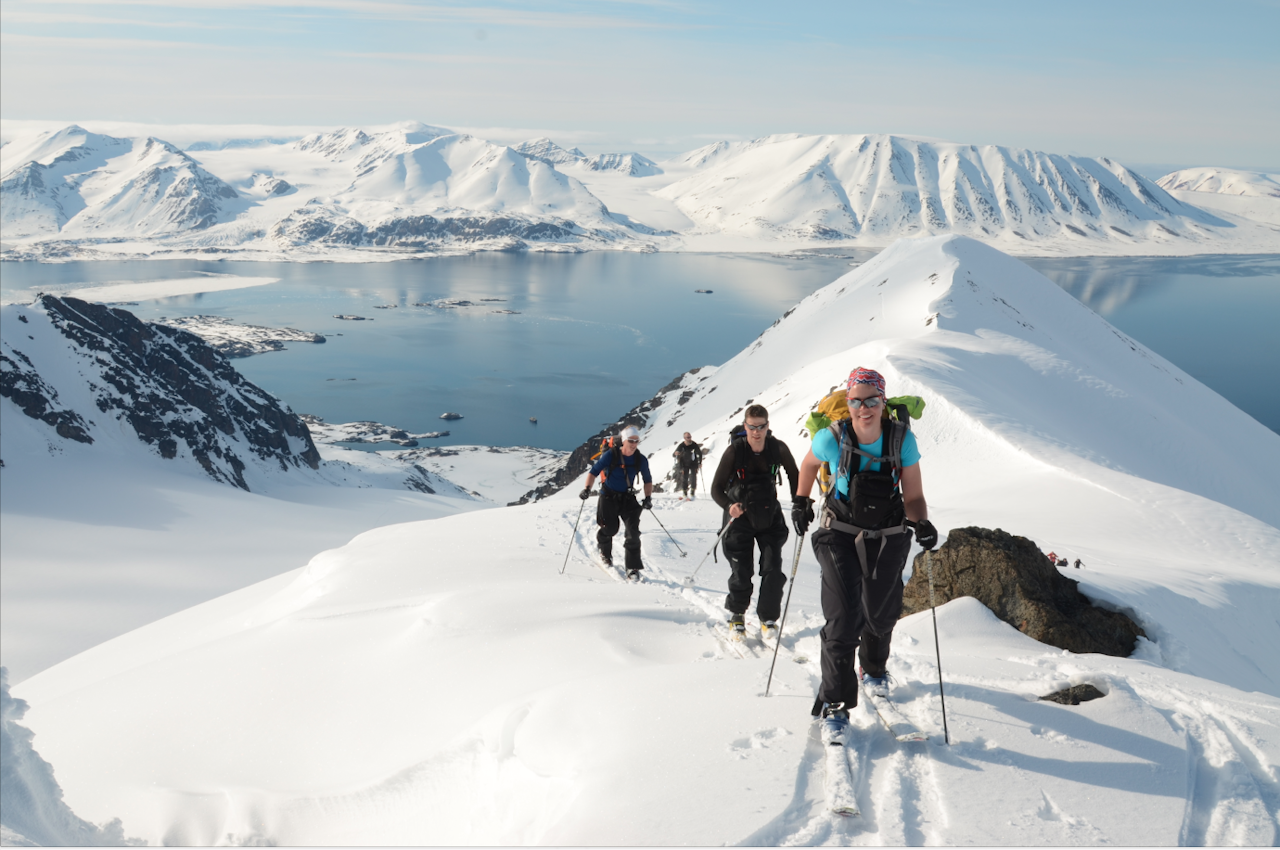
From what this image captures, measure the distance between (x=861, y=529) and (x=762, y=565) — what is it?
9.35ft

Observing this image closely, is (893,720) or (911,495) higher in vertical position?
(911,495)

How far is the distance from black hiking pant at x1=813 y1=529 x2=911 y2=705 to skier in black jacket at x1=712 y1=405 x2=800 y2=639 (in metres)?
2.21

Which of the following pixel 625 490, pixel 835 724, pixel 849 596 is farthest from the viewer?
pixel 625 490

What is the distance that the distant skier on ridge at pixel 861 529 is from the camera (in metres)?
5.35

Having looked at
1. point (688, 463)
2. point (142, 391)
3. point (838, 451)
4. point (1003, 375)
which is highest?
point (1003, 375)

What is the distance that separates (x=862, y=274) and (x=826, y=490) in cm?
7844

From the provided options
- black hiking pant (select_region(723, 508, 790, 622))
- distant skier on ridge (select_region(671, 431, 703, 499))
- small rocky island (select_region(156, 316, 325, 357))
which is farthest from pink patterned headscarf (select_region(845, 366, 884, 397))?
small rocky island (select_region(156, 316, 325, 357))

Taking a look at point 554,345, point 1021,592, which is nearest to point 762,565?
point 1021,592

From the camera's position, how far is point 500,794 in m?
5.25

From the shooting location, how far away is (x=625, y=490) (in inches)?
424

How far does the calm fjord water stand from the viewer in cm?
Answer: 9669

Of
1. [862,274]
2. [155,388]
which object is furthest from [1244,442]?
[155,388]

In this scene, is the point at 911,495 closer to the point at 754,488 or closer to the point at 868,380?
the point at 868,380

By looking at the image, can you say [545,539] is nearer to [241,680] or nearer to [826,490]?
[241,680]
